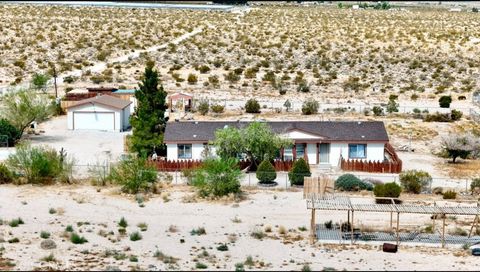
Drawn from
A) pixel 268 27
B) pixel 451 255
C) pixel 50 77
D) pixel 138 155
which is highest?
pixel 268 27

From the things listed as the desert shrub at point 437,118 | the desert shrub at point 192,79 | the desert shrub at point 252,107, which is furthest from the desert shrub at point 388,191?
the desert shrub at point 192,79

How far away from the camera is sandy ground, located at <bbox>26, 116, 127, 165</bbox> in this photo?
49.4 m

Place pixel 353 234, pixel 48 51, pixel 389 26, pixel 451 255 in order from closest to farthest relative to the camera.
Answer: pixel 451 255 → pixel 353 234 → pixel 48 51 → pixel 389 26

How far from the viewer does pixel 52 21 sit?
4552 inches

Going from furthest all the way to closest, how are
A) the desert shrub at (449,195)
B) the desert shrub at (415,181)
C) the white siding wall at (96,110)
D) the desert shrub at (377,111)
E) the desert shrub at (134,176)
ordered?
the desert shrub at (377,111), the white siding wall at (96,110), the desert shrub at (415,181), the desert shrub at (134,176), the desert shrub at (449,195)

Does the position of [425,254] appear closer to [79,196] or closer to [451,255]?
[451,255]

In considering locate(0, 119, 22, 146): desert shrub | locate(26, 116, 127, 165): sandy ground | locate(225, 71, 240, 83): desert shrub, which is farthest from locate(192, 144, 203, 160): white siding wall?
locate(225, 71, 240, 83): desert shrub

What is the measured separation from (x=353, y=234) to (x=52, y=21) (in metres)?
89.7

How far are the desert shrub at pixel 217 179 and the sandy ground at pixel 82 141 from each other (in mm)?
9663

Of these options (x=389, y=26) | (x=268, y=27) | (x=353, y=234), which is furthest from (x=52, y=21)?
(x=353, y=234)

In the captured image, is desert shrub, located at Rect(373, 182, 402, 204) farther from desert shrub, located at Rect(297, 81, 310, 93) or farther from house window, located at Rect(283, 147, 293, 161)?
desert shrub, located at Rect(297, 81, 310, 93)

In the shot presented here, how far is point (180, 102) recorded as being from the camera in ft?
213

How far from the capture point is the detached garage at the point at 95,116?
5750cm

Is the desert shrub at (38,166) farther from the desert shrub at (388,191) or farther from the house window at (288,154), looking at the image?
the desert shrub at (388,191)
